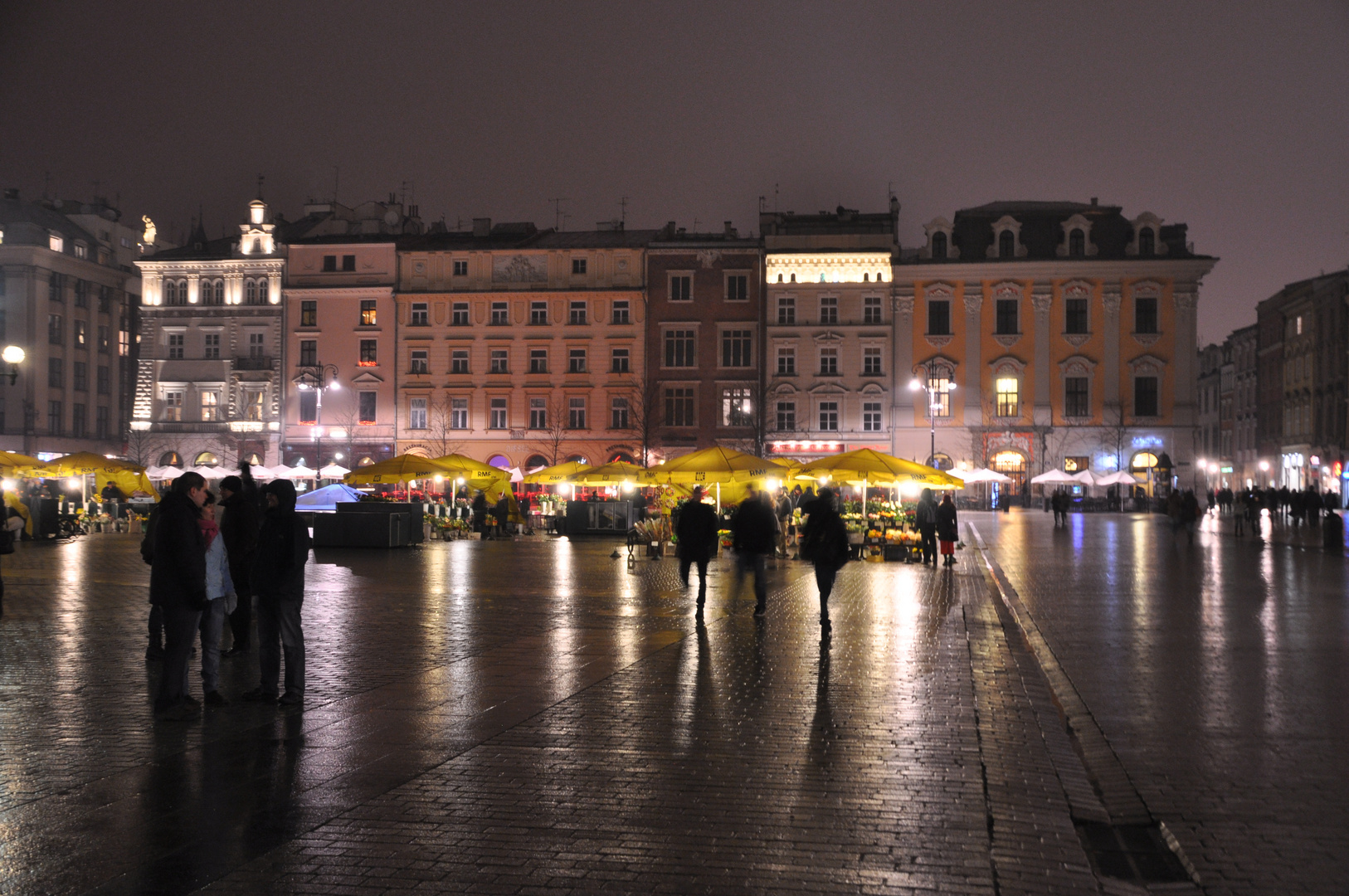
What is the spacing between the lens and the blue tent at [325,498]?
36.5 m

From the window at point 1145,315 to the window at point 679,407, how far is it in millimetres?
Answer: 23901

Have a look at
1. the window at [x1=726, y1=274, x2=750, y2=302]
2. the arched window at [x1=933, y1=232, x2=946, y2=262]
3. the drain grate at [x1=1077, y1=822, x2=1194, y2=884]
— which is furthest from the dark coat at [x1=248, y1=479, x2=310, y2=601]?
the arched window at [x1=933, y1=232, x2=946, y2=262]

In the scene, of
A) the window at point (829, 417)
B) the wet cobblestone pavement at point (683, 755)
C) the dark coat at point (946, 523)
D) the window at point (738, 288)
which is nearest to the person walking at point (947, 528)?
the dark coat at point (946, 523)

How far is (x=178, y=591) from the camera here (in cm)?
897

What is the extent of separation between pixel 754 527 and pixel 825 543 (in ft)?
5.59

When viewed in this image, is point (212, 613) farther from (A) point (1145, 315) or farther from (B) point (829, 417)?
(A) point (1145, 315)

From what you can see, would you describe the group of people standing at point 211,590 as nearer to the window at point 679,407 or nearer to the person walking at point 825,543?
the person walking at point 825,543

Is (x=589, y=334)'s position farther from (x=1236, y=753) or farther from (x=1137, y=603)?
(x=1236, y=753)

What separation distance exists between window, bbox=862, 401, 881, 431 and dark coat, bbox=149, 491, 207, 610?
62.0 meters

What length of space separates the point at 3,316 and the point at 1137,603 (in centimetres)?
7732

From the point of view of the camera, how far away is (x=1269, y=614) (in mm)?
16422

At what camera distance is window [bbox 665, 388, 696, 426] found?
232 feet

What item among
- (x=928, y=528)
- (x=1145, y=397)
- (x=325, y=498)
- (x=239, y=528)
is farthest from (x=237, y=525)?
(x=1145, y=397)

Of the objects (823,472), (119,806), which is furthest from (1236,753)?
(823,472)
